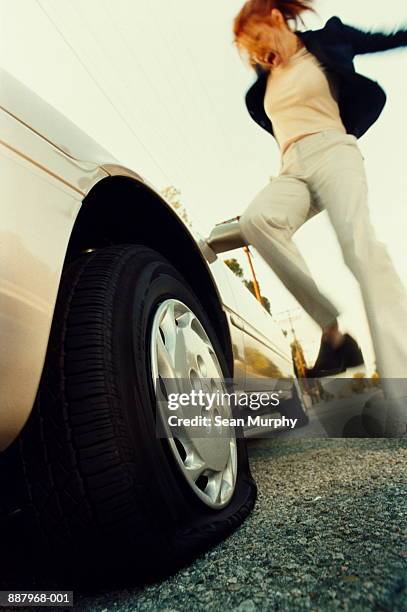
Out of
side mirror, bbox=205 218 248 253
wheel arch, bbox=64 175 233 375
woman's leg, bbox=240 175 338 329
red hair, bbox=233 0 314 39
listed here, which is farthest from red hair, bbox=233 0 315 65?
wheel arch, bbox=64 175 233 375

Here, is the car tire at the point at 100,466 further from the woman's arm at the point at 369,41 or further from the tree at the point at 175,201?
the woman's arm at the point at 369,41

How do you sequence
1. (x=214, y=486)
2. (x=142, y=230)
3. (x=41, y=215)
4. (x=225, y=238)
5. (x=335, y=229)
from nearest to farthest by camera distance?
(x=41, y=215) < (x=214, y=486) < (x=142, y=230) < (x=335, y=229) < (x=225, y=238)

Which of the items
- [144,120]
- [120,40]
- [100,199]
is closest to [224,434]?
[100,199]

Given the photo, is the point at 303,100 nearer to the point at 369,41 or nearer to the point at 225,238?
the point at 369,41

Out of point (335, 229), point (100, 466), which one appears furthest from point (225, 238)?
point (100, 466)

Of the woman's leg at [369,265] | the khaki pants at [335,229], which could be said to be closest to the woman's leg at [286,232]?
the khaki pants at [335,229]

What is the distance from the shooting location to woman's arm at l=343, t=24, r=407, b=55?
1.44 m

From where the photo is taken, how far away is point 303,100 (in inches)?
59.7

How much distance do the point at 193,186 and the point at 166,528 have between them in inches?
45.3

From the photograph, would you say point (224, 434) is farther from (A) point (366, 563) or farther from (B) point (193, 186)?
(B) point (193, 186)

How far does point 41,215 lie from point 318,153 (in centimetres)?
106

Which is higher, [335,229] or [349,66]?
[349,66]

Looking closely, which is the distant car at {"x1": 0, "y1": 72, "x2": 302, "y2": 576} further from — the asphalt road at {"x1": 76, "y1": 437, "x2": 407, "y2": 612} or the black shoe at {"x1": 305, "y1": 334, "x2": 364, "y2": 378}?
the black shoe at {"x1": 305, "y1": 334, "x2": 364, "y2": 378}

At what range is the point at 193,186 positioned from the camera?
1589 mm
